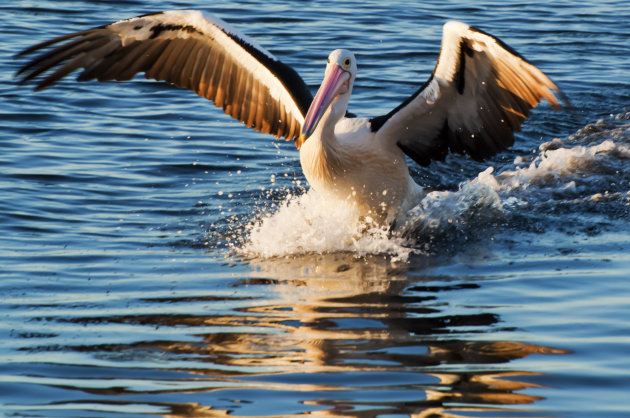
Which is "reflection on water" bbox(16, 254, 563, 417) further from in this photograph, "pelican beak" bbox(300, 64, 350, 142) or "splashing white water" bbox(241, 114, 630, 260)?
"pelican beak" bbox(300, 64, 350, 142)

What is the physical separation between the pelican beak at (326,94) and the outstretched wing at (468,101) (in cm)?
46

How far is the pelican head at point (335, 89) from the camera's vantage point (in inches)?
281

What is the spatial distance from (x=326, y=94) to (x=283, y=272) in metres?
1.33

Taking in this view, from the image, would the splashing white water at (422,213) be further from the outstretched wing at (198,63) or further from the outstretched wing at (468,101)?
the outstretched wing at (198,63)

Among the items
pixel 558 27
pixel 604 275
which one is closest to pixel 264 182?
pixel 604 275

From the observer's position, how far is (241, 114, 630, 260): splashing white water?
7.68m

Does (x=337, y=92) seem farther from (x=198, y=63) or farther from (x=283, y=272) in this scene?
(x=198, y=63)

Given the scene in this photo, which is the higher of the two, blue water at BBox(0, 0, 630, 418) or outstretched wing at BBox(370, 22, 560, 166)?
outstretched wing at BBox(370, 22, 560, 166)

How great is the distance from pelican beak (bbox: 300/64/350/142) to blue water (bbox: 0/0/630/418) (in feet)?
3.35

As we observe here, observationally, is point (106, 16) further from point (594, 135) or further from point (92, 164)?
point (594, 135)

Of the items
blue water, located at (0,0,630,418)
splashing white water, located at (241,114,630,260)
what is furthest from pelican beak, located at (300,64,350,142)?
blue water, located at (0,0,630,418)

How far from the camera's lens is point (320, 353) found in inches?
207

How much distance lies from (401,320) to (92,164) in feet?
15.0

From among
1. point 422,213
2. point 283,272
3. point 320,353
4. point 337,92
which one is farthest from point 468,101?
point 320,353
